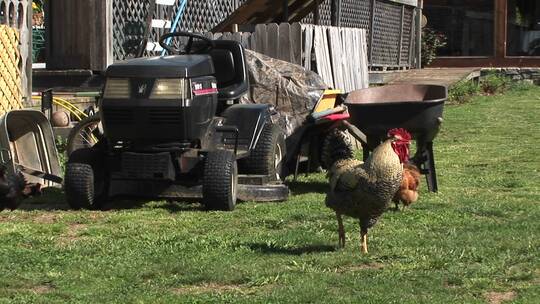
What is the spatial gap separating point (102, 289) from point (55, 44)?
7.93 metres

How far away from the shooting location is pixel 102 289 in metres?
5.32

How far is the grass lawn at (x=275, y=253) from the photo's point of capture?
17.3ft

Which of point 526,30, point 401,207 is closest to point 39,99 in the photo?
point 401,207

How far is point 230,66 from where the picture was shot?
8.90 m

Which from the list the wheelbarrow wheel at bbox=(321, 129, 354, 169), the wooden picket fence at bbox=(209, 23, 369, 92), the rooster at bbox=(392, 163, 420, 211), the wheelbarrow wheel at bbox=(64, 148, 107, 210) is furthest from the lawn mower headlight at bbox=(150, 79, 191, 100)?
the wooden picket fence at bbox=(209, 23, 369, 92)

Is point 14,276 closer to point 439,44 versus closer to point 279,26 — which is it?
point 279,26

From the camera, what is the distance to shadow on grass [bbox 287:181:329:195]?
9.30 meters

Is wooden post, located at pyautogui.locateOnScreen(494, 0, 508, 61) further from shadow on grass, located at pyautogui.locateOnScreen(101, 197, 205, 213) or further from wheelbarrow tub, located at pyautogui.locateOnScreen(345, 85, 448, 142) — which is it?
shadow on grass, located at pyautogui.locateOnScreen(101, 197, 205, 213)

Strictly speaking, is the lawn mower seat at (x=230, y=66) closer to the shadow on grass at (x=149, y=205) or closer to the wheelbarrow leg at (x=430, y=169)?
the shadow on grass at (x=149, y=205)

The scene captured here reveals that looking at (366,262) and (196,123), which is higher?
(196,123)

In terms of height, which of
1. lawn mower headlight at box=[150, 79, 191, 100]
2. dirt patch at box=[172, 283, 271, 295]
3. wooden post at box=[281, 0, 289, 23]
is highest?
wooden post at box=[281, 0, 289, 23]

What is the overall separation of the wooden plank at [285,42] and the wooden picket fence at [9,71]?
130 inches

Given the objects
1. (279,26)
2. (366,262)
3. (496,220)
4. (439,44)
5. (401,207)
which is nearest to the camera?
(366,262)

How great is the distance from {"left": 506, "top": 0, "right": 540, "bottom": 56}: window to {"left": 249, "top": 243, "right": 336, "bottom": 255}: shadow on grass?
23.1 meters
